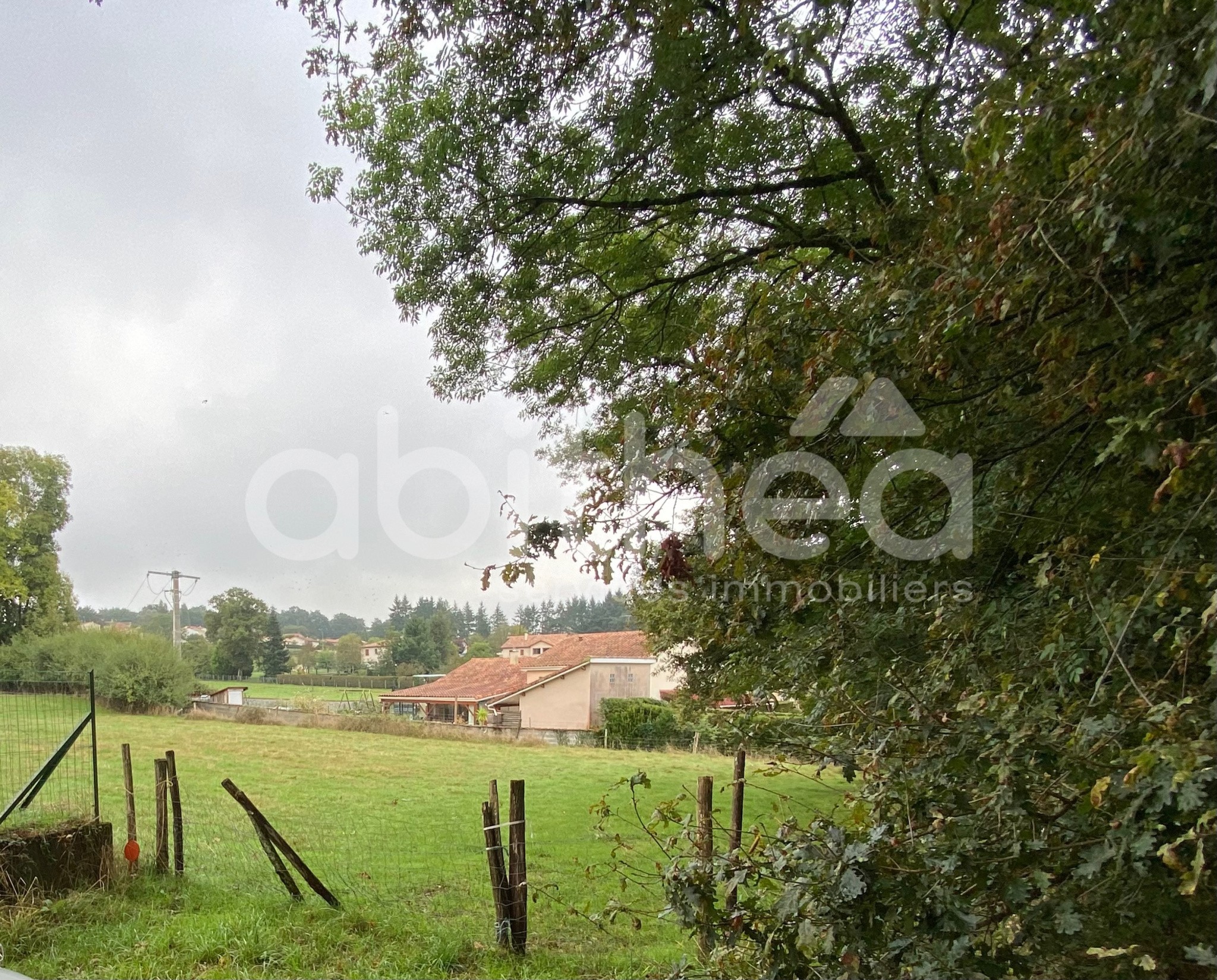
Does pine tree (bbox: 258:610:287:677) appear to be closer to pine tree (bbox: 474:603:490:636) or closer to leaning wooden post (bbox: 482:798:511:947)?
pine tree (bbox: 474:603:490:636)

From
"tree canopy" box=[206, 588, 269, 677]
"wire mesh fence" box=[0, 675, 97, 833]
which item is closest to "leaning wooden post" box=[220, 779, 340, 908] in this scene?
"wire mesh fence" box=[0, 675, 97, 833]

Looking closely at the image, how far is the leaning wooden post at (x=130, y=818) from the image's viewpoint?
308 cm

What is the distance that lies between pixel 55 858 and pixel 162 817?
49 centimetres

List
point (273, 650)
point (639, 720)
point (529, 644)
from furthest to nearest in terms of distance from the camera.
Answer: point (529, 644) → point (639, 720) → point (273, 650)

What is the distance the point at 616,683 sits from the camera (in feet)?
32.8

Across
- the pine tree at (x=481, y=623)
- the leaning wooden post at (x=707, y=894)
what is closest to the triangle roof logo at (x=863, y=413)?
the leaning wooden post at (x=707, y=894)

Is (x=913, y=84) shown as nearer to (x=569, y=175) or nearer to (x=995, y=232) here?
(x=569, y=175)

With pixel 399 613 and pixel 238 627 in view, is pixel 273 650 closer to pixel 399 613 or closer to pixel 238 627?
pixel 238 627

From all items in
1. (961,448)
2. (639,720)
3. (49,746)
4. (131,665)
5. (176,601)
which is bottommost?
(639,720)

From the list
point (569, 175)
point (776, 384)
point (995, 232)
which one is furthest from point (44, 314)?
point (995, 232)

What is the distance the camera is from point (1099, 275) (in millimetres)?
875

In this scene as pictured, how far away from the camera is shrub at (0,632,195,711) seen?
26.9 ft

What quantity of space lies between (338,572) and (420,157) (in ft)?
10.6

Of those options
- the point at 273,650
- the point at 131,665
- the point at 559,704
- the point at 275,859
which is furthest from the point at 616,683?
the point at 275,859
